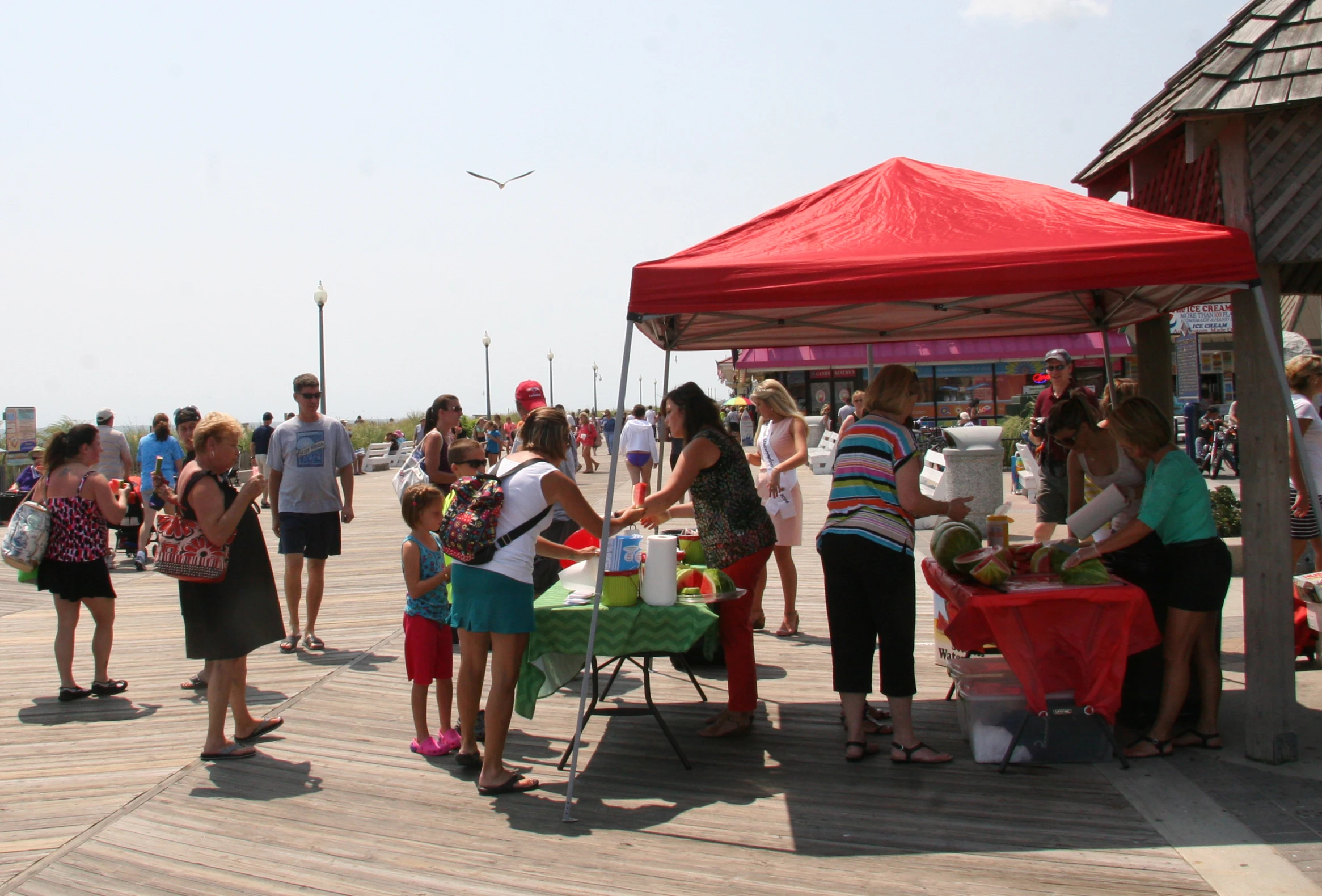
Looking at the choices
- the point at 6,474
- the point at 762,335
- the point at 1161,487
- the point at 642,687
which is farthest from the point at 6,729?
the point at 6,474

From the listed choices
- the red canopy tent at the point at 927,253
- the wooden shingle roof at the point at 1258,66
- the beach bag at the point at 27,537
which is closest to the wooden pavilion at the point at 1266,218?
the wooden shingle roof at the point at 1258,66

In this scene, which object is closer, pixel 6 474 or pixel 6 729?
pixel 6 729

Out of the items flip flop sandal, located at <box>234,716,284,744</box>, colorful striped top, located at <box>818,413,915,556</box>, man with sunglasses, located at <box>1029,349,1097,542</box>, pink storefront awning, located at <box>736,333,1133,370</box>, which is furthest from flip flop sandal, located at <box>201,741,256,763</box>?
pink storefront awning, located at <box>736,333,1133,370</box>

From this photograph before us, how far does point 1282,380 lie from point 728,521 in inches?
97.1

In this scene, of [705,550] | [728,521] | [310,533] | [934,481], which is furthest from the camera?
[934,481]

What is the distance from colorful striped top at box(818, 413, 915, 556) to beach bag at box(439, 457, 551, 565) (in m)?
1.33

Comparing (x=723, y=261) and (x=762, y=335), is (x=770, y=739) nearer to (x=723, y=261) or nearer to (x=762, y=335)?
(x=723, y=261)

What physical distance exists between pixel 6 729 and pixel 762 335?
4.99 meters

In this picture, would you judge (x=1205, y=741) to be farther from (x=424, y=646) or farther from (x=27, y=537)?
(x=27, y=537)

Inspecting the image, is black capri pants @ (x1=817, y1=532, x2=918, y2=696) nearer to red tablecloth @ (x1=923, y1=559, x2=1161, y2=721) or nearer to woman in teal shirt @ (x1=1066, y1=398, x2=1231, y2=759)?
red tablecloth @ (x1=923, y1=559, x2=1161, y2=721)

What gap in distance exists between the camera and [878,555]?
452cm

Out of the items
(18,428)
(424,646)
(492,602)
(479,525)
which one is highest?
(18,428)

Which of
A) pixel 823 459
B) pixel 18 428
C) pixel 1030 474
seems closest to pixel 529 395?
pixel 1030 474

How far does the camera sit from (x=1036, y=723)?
4.62 meters
